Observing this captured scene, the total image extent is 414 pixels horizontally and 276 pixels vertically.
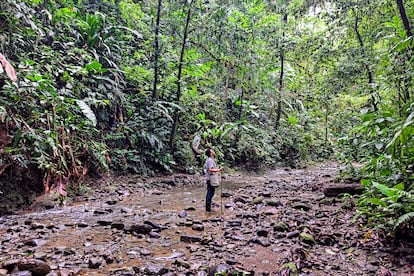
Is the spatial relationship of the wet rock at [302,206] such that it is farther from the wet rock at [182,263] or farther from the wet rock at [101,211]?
the wet rock at [101,211]

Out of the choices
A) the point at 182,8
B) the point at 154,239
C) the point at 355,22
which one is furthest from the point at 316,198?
the point at 182,8

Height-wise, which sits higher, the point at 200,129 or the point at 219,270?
the point at 200,129

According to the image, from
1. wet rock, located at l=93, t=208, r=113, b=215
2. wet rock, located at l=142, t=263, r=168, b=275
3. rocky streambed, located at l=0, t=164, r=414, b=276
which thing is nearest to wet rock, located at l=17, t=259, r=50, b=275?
rocky streambed, located at l=0, t=164, r=414, b=276

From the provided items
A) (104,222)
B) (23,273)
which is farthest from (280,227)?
(23,273)

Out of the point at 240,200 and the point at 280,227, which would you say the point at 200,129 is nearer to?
the point at 240,200

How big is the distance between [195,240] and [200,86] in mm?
10623

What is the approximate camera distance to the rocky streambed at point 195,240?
11.4 feet

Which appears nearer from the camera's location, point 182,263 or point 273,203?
point 182,263

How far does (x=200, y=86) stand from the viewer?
14.4 metres

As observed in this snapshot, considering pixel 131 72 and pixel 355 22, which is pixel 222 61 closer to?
pixel 131 72

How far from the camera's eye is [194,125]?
1309cm

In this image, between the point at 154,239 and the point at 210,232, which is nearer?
the point at 154,239

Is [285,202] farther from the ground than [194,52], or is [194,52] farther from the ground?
[194,52]

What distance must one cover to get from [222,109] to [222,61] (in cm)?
253
